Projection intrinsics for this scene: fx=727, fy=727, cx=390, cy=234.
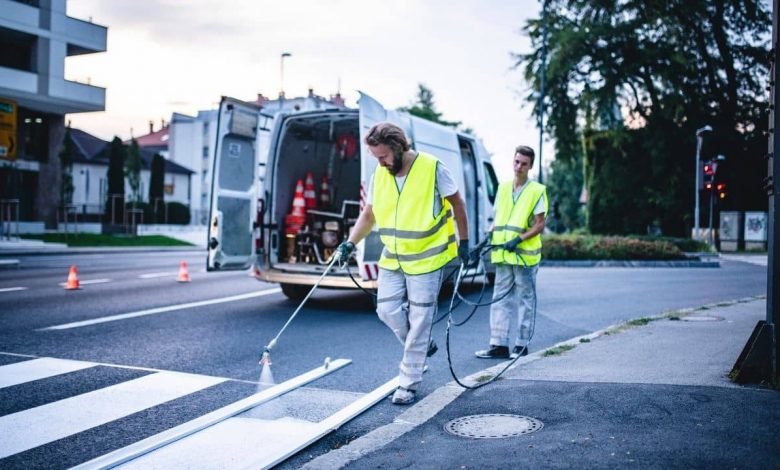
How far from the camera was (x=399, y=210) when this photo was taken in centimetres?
507

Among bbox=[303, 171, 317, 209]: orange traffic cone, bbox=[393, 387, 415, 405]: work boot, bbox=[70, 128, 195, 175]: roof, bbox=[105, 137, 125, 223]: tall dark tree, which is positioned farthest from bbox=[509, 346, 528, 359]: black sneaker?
bbox=[70, 128, 195, 175]: roof

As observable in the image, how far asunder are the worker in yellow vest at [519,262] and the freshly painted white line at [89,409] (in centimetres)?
259

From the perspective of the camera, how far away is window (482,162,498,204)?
1241 centimetres

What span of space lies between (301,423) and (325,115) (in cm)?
649

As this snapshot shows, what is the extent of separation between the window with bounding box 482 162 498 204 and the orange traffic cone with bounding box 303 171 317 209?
2934mm

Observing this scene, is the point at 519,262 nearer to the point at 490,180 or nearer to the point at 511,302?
the point at 511,302

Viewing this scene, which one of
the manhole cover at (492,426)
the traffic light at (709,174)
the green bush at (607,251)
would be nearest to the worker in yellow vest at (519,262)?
the manhole cover at (492,426)

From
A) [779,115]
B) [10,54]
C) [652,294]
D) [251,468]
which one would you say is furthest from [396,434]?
[10,54]

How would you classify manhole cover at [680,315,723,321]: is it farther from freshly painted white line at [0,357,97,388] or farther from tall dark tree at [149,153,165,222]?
tall dark tree at [149,153,165,222]

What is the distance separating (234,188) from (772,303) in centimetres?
710

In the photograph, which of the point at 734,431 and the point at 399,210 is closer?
the point at 734,431

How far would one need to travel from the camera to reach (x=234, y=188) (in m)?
10.1

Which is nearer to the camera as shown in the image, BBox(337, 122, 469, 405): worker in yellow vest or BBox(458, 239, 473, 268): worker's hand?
BBox(337, 122, 469, 405): worker in yellow vest

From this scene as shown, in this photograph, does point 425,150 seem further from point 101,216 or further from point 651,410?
point 101,216
